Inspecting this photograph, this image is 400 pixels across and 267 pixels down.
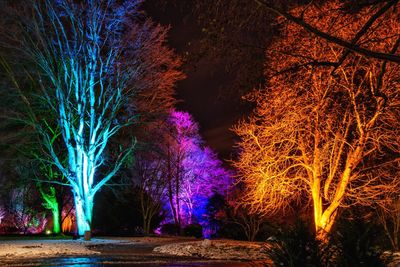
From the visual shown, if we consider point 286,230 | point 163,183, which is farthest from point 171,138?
point 286,230

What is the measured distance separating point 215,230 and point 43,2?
1104 inches

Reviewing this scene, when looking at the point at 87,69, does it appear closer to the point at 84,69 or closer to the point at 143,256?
the point at 84,69

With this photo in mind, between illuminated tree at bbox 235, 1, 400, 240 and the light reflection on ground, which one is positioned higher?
Result: illuminated tree at bbox 235, 1, 400, 240

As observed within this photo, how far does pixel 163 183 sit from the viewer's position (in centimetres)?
4600

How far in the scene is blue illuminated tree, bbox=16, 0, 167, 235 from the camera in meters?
28.4

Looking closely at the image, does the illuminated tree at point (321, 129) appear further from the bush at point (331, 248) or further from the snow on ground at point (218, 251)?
the bush at point (331, 248)

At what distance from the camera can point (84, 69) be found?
A: 29.8 metres

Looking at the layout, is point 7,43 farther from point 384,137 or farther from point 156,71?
point 384,137

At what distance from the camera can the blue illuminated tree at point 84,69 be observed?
1119 inches

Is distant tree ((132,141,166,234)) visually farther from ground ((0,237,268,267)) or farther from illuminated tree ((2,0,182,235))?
ground ((0,237,268,267))

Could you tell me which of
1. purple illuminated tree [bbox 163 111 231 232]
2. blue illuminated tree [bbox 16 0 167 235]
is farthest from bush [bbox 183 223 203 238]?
blue illuminated tree [bbox 16 0 167 235]

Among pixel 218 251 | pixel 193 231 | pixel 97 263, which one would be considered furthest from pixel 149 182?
pixel 97 263

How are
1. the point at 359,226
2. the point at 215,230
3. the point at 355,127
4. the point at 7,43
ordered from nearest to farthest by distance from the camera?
the point at 359,226, the point at 355,127, the point at 7,43, the point at 215,230

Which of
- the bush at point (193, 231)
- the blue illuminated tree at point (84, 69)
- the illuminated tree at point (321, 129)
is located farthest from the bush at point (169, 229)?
the illuminated tree at point (321, 129)
